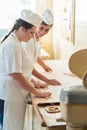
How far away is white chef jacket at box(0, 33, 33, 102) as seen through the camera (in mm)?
1793

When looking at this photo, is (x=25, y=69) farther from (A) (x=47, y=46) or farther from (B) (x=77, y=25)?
(A) (x=47, y=46)

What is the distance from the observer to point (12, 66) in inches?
70.6

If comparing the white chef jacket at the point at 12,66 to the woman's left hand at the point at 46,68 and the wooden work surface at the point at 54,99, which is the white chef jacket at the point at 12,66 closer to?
the wooden work surface at the point at 54,99

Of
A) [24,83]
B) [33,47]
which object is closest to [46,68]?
[33,47]

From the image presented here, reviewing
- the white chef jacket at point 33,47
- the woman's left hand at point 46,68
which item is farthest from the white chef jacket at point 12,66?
the woman's left hand at point 46,68

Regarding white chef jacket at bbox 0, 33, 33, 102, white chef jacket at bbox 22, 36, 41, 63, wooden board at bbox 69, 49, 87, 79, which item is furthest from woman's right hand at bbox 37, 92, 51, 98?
wooden board at bbox 69, 49, 87, 79

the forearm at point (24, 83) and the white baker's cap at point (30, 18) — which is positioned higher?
the white baker's cap at point (30, 18)

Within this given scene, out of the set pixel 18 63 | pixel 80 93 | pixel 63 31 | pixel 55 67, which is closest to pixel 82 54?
pixel 80 93

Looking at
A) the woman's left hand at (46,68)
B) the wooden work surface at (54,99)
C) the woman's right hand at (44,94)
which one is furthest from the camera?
the woman's left hand at (46,68)

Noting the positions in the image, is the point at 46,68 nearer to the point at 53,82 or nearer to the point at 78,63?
the point at 53,82

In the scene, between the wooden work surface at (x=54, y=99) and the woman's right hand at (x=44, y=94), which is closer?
the wooden work surface at (x=54, y=99)

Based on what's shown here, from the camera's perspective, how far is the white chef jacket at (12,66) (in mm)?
1793

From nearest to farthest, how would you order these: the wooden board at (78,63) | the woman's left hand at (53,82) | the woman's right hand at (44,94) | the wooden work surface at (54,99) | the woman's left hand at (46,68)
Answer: the wooden board at (78,63) → the wooden work surface at (54,99) → the woman's right hand at (44,94) → the woman's left hand at (53,82) → the woman's left hand at (46,68)

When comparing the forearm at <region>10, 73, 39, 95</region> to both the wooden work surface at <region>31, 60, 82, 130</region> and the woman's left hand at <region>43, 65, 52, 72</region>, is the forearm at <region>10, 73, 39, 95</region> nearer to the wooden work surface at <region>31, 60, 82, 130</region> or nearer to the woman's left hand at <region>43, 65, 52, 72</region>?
the wooden work surface at <region>31, 60, 82, 130</region>
